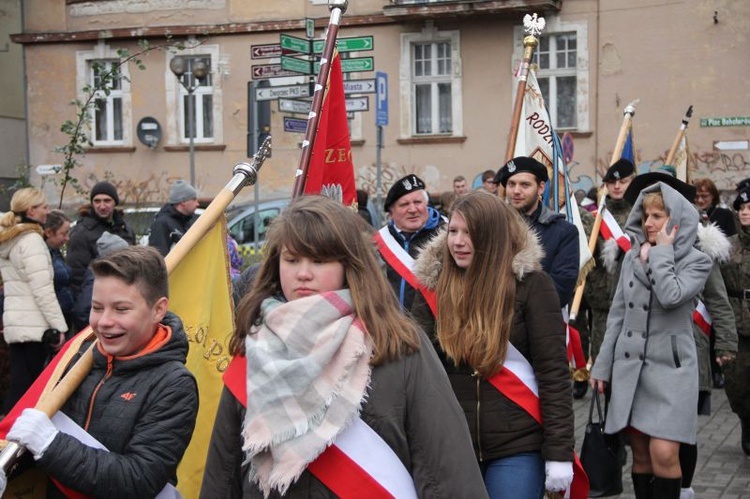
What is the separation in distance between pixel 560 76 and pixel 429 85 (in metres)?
2.97

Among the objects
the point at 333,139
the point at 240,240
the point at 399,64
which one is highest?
the point at 399,64

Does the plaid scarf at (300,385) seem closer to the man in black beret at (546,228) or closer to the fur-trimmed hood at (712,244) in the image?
the man in black beret at (546,228)

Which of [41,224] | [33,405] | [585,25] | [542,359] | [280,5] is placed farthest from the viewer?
[280,5]

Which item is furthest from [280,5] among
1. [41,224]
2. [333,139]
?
[333,139]

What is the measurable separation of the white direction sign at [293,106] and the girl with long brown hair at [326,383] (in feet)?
35.4

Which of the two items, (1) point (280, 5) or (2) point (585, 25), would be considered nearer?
(2) point (585, 25)

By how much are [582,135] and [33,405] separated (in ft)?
75.8

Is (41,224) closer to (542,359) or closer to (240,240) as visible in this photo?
(542,359)

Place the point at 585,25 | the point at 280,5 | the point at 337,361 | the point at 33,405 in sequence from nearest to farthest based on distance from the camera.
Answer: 1. the point at 337,361
2. the point at 33,405
3. the point at 585,25
4. the point at 280,5

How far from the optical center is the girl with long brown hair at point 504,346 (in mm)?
4543

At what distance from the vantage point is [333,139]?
6.59m

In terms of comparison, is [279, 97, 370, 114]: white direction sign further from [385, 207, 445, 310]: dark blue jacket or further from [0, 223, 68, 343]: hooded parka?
[385, 207, 445, 310]: dark blue jacket

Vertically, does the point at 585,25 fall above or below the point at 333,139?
above

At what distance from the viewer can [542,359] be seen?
4.59m
